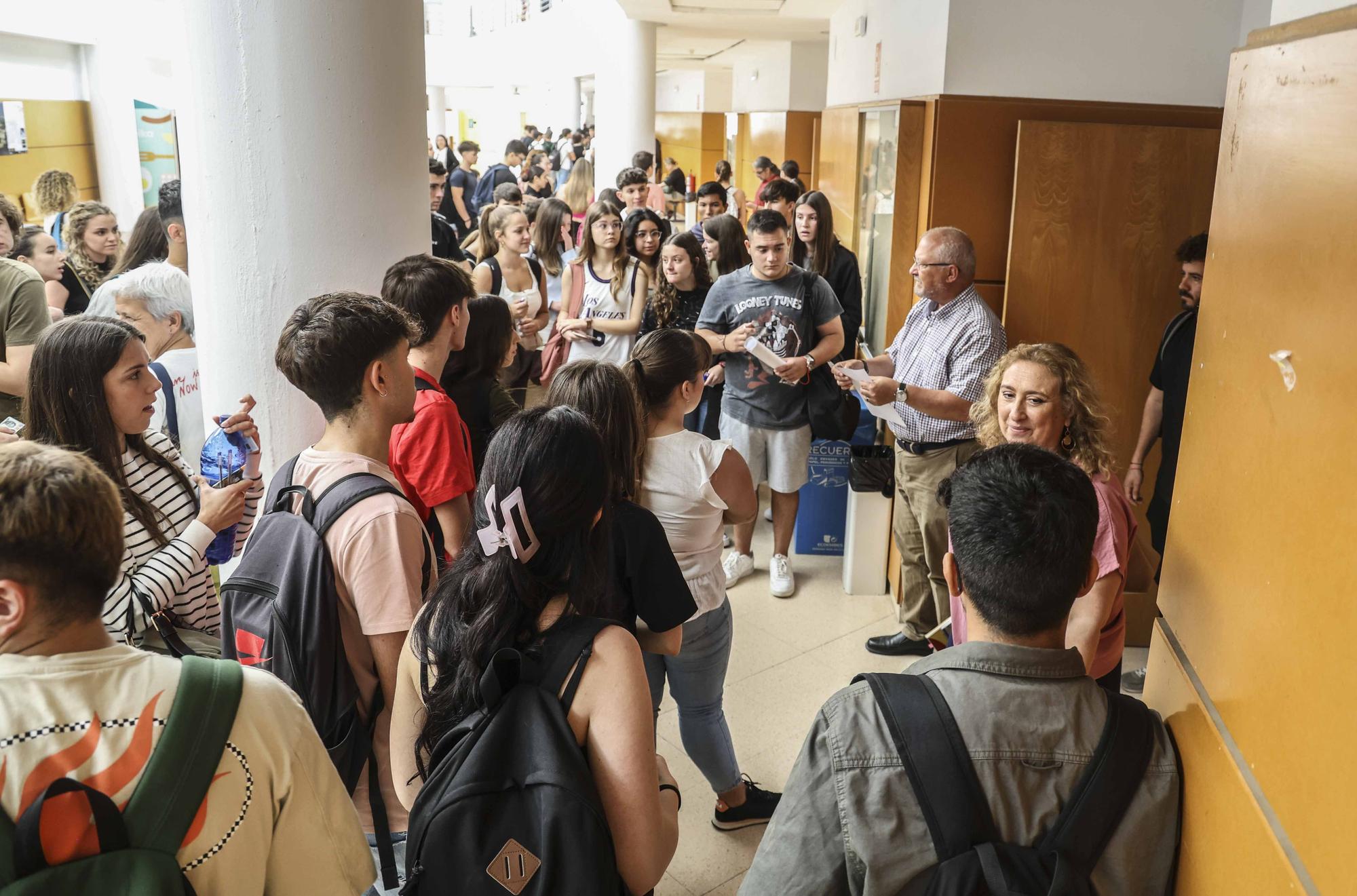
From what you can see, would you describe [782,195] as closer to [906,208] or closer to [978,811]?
[906,208]

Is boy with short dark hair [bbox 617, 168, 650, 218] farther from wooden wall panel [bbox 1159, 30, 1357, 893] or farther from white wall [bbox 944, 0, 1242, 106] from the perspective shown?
wooden wall panel [bbox 1159, 30, 1357, 893]

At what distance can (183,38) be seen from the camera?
266 cm

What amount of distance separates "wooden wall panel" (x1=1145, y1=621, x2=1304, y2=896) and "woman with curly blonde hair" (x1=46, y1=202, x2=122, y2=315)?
4994 mm

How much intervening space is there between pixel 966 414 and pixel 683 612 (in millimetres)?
2044

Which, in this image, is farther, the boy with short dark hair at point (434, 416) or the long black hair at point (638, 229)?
the long black hair at point (638, 229)

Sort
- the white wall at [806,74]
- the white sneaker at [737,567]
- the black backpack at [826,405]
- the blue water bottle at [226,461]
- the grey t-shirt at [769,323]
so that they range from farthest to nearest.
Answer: the white wall at [806,74], the white sneaker at [737,567], the black backpack at [826,405], the grey t-shirt at [769,323], the blue water bottle at [226,461]

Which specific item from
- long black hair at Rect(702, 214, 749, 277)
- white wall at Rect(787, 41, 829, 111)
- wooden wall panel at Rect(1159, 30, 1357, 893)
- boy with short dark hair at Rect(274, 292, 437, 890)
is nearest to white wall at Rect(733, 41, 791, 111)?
white wall at Rect(787, 41, 829, 111)

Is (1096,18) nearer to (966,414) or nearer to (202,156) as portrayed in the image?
(966,414)

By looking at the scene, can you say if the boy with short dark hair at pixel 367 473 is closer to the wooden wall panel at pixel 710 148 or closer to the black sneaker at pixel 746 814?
the black sneaker at pixel 746 814

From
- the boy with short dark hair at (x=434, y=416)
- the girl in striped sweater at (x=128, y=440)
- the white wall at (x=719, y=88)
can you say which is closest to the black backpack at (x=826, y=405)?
the boy with short dark hair at (x=434, y=416)

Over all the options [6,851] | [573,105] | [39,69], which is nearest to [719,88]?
[573,105]

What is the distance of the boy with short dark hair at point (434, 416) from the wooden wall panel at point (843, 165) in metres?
3.94

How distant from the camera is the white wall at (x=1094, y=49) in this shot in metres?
4.09

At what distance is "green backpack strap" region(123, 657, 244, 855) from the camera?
116 cm
